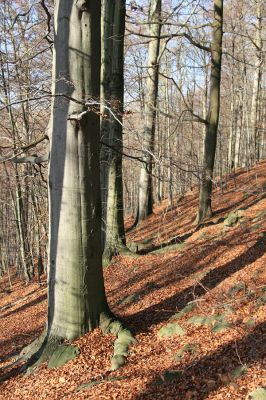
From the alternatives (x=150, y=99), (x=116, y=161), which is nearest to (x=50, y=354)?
(x=116, y=161)

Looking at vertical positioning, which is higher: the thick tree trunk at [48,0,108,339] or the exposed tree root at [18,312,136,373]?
the thick tree trunk at [48,0,108,339]

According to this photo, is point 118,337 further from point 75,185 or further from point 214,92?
point 214,92

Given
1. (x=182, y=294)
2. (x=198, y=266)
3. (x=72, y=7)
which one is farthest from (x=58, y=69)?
(x=198, y=266)

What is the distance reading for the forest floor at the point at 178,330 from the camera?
423 cm

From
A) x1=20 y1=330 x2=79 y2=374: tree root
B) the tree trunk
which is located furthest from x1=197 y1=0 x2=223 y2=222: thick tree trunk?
x1=20 y1=330 x2=79 y2=374: tree root

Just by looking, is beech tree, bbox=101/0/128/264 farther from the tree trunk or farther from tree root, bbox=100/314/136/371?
tree root, bbox=100/314/136/371

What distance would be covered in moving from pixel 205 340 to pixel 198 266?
3173 millimetres

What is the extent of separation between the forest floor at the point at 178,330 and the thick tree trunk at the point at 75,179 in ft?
1.73

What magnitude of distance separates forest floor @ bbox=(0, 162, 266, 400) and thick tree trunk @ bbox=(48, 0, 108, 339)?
20.7 inches

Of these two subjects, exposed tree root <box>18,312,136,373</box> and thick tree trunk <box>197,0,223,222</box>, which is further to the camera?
thick tree trunk <box>197,0,223,222</box>

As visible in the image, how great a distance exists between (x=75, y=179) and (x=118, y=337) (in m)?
2.19

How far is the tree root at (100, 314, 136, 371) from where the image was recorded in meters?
4.98

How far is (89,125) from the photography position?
5.09 meters

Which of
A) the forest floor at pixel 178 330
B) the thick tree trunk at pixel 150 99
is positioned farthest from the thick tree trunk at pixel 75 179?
the thick tree trunk at pixel 150 99
